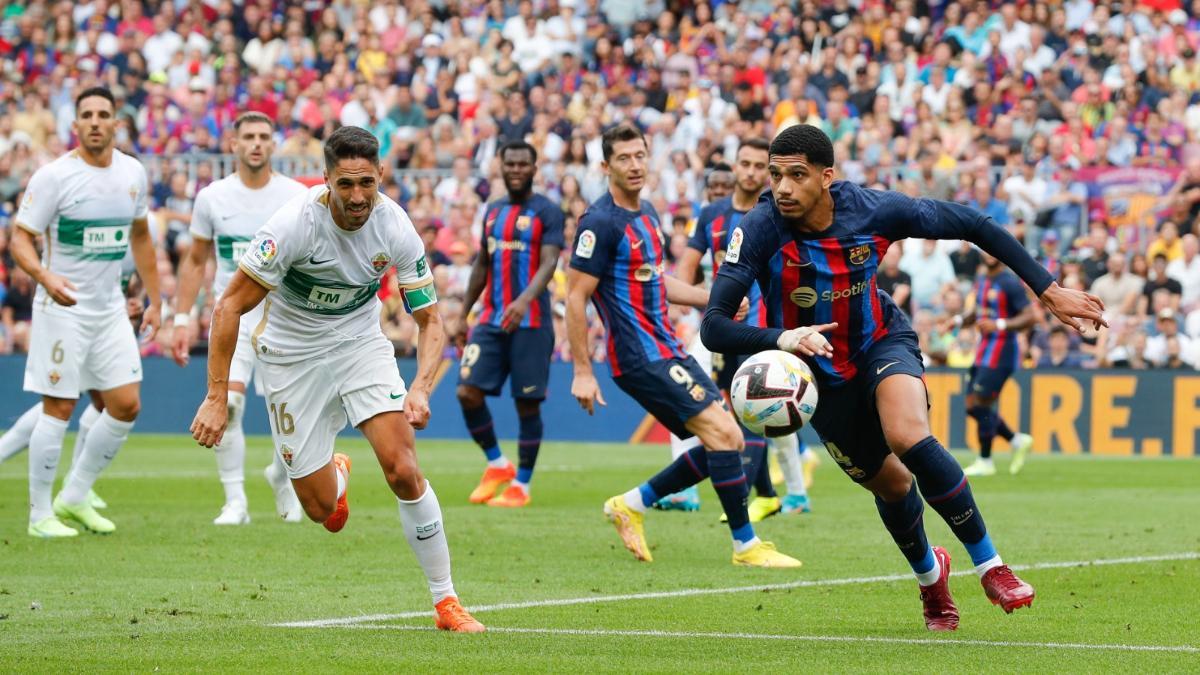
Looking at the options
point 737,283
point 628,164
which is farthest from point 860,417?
point 628,164

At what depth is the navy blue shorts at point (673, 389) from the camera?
10.9m

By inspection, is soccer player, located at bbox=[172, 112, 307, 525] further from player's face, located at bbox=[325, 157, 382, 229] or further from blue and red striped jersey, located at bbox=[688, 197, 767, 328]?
player's face, located at bbox=[325, 157, 382, 229]

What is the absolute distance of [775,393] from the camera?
7.35 m

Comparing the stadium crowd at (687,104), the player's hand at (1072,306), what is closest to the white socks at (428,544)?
the player's hand at (1072,306)

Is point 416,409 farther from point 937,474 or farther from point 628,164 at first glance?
point 628,164

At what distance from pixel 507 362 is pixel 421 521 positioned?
22.7ft

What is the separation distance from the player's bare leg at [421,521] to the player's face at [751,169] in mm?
5254

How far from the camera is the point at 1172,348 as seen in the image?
21625 mm

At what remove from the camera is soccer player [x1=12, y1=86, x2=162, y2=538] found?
38.3ft

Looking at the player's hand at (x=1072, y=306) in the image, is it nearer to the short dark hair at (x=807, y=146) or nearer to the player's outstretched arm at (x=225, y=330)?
the short dark hair at (x=807, y=146)

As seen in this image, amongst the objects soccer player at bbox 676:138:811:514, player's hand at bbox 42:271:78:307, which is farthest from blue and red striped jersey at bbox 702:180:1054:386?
player's hand at bbox 42:271:78:307

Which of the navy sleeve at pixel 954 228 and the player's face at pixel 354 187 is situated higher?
the player's face at pixel 354 187

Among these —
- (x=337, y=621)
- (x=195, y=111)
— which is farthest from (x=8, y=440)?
(x=195, y=111)

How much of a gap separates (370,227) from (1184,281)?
672 inches
